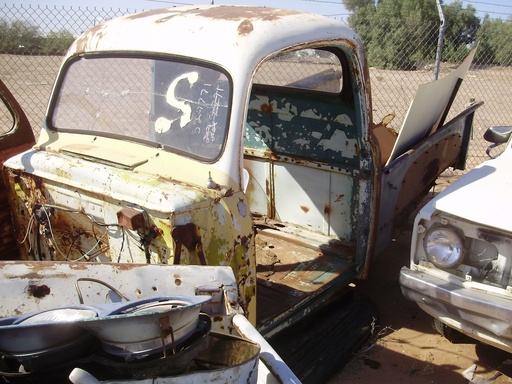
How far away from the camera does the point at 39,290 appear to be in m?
2.24

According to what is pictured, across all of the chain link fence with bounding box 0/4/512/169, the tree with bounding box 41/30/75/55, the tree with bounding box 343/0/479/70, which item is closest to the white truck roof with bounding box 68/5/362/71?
the chain link fence with bounding box 0/4/512/169

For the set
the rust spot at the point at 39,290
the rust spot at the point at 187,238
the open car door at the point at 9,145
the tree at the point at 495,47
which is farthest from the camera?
the tree at the point at 495,47

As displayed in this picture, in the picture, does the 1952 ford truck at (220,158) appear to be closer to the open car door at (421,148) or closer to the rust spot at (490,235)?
the open car door at (421,148)

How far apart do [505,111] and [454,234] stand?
10.5 metres

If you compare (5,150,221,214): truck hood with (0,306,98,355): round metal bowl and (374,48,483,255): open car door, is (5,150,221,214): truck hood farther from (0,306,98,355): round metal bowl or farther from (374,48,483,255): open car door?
(374,48,483,255): open car door

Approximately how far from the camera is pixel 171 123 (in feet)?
10.0

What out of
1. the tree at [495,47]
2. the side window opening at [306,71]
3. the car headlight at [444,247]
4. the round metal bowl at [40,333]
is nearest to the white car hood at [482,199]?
the car headlight at [444,247]

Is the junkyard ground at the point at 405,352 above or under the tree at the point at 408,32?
under

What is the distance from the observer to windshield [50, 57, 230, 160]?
2922 mm

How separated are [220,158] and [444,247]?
1352 mm

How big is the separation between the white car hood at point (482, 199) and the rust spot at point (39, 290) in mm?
2056

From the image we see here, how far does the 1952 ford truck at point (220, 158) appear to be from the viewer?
276 cm

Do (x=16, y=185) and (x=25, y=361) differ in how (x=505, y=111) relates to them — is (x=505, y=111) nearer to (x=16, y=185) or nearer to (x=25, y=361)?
(x=16, y=185)

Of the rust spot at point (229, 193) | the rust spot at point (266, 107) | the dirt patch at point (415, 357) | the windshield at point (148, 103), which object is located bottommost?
the dirt patch at point (415, 357)
